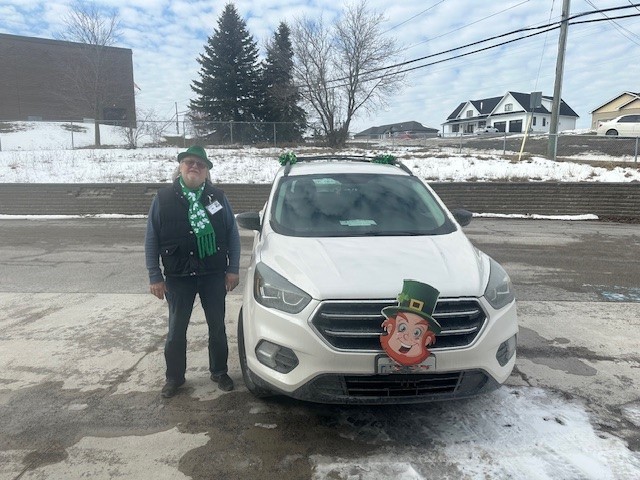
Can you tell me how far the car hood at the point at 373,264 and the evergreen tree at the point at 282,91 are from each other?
84.6 ft

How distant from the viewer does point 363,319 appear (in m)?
2.77

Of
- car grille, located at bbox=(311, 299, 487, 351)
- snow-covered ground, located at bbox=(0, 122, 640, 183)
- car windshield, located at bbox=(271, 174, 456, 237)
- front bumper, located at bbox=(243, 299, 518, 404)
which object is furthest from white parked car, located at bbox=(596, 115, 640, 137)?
car grille, located at bbox=(311, 299, 487, 351)

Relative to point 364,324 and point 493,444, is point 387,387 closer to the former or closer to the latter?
point 364,324

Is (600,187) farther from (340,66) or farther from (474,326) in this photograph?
(340,66)

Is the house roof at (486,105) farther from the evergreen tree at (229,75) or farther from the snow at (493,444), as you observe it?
the snow at (493,444)

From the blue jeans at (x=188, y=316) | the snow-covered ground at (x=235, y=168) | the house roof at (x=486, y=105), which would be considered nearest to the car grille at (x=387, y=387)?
the blue jeans at (x=188, y=316)

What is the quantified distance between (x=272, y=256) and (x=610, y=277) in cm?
609

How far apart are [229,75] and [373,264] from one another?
37923 millimetres

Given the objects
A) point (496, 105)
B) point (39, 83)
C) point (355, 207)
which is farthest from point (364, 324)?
point (496, 105)

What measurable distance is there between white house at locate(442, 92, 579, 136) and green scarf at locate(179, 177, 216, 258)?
6355cm

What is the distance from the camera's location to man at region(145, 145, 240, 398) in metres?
3.48

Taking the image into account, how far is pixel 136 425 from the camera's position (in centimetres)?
321

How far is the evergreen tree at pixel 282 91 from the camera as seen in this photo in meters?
29.9

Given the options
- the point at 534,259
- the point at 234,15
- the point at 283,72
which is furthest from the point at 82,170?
the point at 234,15
